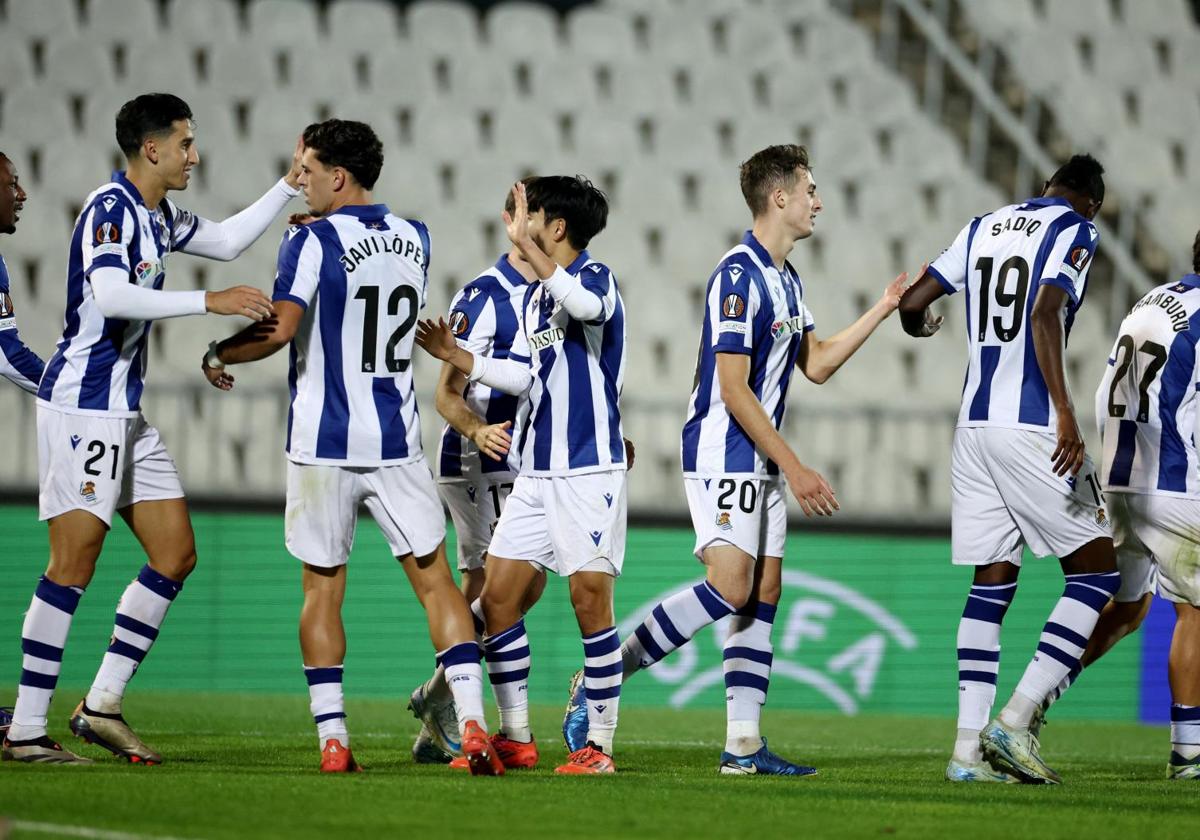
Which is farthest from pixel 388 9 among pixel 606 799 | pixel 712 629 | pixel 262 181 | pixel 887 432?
pixel 606 799

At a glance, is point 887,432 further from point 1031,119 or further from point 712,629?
point 1031,119

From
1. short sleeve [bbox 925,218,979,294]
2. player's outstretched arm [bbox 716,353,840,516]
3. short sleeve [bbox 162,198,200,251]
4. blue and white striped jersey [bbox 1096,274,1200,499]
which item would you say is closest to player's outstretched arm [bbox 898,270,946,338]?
short sleeve [bbox 925,218,979,294]

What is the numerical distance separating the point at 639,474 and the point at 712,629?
7.92 feet

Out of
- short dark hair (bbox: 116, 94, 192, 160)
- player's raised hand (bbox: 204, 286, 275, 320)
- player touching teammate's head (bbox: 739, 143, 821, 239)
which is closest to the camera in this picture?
player's raised hand (bbox: 204, 286, 275, 320)

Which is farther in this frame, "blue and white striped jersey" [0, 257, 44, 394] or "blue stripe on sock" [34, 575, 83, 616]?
"blue and white striped jersey" [0, 257, 44, 394]

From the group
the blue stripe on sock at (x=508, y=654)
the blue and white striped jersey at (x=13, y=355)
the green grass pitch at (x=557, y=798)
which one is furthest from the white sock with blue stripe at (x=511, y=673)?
the blue and white striped jersey at (x=13, y=355)

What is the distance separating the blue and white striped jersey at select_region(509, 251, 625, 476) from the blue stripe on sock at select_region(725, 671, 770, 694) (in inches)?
38.9

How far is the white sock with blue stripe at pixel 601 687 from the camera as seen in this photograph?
6195 millimetres

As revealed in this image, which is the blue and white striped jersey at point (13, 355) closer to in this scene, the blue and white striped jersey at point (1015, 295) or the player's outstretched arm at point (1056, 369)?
the blue and white striped jersey at point (1015, 295)

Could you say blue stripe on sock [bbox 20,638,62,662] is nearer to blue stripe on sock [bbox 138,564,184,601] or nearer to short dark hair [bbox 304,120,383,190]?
blue stripe on sock [bbox 138,564,184,601]

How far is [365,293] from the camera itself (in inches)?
232

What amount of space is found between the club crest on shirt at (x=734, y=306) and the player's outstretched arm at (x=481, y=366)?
0.83m

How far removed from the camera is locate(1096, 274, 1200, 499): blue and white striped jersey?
7.09 metres

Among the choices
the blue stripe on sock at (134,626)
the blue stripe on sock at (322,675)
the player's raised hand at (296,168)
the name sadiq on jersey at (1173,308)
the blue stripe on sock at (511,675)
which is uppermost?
the player's raised hand at (296,168)
